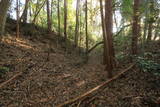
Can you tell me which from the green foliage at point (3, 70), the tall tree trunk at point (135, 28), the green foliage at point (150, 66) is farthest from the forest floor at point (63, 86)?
the tall tree trunk at point (135, 28)

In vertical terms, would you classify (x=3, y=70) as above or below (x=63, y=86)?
above

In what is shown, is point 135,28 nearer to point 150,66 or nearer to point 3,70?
point 150,66

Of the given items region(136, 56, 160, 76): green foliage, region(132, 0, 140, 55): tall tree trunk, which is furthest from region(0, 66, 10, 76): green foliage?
region(132, 0, 140, 55): tall tree trunk

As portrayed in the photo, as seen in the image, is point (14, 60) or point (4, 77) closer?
point (4, 77)

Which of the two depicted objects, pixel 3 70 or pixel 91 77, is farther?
pixel 91 77

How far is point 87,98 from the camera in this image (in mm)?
6855

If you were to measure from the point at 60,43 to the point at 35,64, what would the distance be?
9.21m

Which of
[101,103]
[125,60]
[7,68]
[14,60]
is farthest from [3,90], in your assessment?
[125,60]

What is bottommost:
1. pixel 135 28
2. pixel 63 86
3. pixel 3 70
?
pixel 63 86

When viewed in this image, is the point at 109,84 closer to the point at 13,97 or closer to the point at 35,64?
the point at 13,97

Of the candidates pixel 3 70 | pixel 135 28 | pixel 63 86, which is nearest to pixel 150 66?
pixel 135 28

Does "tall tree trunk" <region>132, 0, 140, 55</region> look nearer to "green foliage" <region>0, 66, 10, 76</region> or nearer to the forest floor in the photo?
the forest floor

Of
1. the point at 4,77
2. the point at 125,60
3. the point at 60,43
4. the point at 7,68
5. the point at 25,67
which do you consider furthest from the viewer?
the point at 60,43

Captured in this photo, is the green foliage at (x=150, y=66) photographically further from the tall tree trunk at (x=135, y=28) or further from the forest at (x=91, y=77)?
→ the tall tree trunk at (x=135, y=28)
